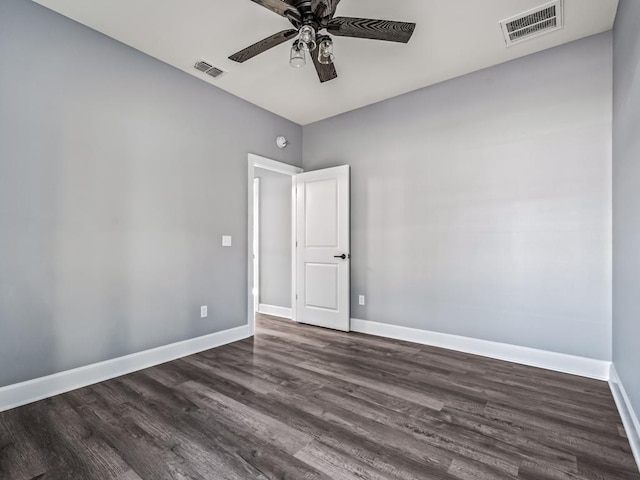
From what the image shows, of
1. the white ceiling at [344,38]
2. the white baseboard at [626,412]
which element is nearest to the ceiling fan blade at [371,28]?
the white ceiling at [344,38]

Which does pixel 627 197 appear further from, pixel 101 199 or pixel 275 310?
pixel 275 310

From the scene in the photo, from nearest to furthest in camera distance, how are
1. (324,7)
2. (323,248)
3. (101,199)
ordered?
(324,7), (101,199), (323,248)

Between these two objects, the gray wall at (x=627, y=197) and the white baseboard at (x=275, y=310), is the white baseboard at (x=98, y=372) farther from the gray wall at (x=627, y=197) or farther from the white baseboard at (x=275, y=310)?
the gray wall at (x=627, y=197)

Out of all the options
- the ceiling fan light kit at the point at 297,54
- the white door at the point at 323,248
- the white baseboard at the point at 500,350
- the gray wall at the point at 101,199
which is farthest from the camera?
the white door at the point at 323,248

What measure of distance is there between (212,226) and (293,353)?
1.60 m

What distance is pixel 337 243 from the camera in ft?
13.4

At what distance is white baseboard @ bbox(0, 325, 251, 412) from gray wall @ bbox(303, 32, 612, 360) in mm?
1850

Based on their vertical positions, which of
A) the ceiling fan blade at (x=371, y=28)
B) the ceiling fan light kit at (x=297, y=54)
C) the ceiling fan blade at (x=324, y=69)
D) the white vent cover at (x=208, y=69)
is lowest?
the ceiling fan light kit at (x=297, y=54)

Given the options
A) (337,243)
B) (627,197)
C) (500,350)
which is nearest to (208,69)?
(337,243)

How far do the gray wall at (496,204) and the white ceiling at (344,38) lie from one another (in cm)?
26

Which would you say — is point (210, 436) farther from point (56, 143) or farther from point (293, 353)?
point (56, 143)

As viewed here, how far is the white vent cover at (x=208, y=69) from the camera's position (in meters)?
3.03

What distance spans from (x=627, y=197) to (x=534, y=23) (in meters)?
1.53

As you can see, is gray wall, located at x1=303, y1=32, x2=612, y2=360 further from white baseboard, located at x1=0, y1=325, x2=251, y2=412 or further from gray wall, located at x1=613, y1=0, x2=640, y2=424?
white baseboard, located at x1=0, y1=325, x2=251, y2=412
